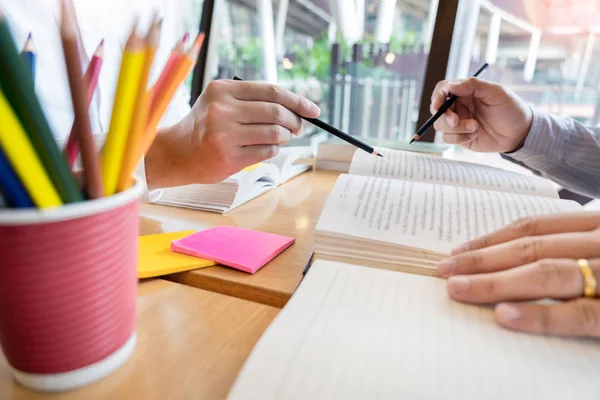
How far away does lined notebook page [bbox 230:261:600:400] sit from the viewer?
0.25 m

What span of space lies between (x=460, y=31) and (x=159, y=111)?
1463 millimetres

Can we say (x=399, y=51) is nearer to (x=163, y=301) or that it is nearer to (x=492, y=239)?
(x=492, y=239)

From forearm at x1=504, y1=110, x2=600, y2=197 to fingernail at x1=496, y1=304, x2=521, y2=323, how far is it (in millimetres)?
780

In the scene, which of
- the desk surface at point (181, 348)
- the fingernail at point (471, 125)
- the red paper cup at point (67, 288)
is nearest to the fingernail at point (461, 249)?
A: the desk surface at point (181, 348)

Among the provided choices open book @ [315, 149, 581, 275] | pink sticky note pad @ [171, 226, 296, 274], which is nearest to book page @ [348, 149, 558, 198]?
open book @ [315, 149, 581, 275]

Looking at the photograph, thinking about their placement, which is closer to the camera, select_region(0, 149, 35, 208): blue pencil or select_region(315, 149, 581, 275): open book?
select_region(0, 149, 35, 208): blue pencil

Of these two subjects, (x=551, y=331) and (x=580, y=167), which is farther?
(x=580, y=167)

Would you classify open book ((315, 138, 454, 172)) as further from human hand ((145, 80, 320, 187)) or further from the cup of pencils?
the cup of pencils

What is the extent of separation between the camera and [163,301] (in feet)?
1.31

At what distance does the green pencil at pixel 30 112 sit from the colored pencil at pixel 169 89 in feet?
0.17

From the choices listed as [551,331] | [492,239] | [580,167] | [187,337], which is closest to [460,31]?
[580,167]

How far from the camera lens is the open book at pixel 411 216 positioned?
0.46 metres

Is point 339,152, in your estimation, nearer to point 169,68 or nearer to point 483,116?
point 483,116

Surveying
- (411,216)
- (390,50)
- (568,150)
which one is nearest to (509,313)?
(411,216)
